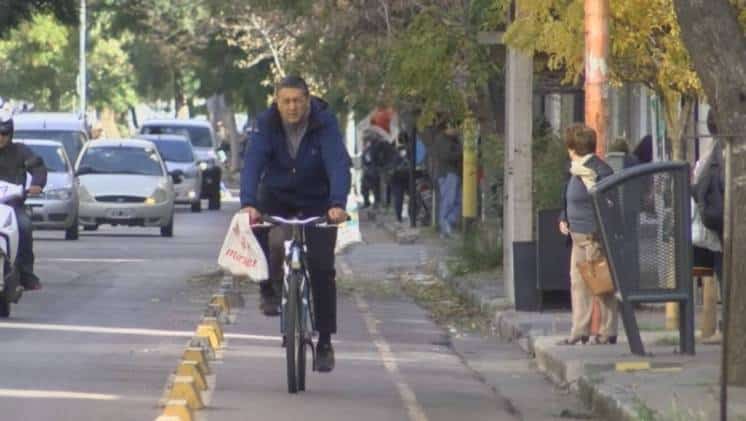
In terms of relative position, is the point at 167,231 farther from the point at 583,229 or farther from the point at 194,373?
the point at 194,373

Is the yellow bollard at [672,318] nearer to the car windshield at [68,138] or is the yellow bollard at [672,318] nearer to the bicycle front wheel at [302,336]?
→ the bicycle front wheel at [302,336]

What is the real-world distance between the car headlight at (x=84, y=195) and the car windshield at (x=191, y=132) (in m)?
17.3

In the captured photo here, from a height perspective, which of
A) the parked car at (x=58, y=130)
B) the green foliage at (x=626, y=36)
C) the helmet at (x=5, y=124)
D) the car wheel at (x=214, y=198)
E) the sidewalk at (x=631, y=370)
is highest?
the green foliage at (x=626, y=36)

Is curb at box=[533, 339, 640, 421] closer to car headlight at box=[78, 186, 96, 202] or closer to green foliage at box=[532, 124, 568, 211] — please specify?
green foliage at box=[532, 124, 568, 211]

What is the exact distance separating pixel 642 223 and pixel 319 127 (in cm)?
241

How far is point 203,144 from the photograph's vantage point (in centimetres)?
5266

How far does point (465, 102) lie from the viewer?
84.0 ft

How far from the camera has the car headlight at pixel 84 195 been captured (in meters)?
34.0

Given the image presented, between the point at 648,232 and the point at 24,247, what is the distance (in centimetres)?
649

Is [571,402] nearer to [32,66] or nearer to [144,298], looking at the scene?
[144,298]

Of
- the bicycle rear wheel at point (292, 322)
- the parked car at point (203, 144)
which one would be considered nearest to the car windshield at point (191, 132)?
Result: the parked car at point (203, 144)

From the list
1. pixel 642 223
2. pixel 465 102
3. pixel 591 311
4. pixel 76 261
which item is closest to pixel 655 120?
pixel 465 102

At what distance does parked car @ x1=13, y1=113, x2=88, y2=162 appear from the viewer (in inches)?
1451

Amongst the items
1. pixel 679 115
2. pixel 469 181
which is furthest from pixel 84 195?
pixel 679 115
